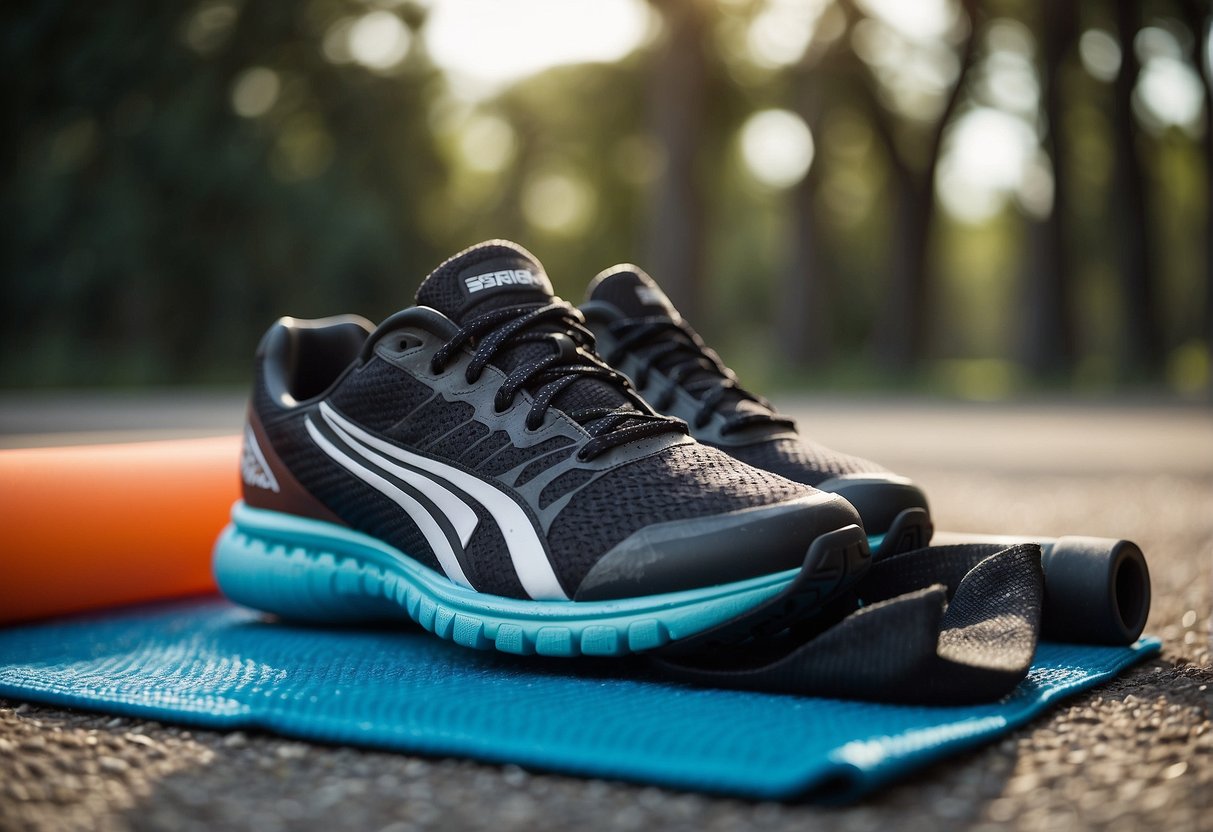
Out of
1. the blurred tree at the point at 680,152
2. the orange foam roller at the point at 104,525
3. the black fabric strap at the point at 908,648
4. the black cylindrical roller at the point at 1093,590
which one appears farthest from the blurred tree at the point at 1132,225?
the black fabric strap at the point at 908,648

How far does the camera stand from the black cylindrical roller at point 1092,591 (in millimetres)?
1831

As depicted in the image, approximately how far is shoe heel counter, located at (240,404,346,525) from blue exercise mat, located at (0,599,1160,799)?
23 centimetres

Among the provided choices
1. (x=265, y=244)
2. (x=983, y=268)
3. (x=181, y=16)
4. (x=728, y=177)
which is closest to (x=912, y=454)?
(x=265, y=244)

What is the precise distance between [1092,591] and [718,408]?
0.72 metres

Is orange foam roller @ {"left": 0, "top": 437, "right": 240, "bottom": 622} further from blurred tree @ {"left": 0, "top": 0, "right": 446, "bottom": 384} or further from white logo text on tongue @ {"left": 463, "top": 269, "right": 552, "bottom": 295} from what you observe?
blurred tree @ {"left": 0, "top": 0, "right": 446, "bottom": 384}

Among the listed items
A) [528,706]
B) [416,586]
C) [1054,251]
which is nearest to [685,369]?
[416,586]

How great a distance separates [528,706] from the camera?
1473 mm

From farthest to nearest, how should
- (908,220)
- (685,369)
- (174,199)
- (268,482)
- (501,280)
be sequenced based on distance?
(908,220) < (174,199) < (685,369) < (268,482) < (501,280)

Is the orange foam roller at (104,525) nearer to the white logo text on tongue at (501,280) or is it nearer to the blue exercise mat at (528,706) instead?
the blue exercise mat at (528,706)

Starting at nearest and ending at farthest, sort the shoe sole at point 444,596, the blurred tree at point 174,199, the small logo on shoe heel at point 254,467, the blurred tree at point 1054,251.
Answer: the shoe sole at point 444,596 < the small logo on shoe heel at point 254,467 < the blurred tree at point 1054,251 < the blurred tree at point 174,199

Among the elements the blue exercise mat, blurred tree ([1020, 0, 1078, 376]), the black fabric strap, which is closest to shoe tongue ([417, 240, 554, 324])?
the blue exercise mat

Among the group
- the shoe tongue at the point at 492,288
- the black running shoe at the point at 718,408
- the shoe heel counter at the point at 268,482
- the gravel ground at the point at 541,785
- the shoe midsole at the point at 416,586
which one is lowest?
the gravel ground at the point at 541,785

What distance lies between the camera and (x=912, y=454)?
21.5 feet

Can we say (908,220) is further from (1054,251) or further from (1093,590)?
(1093,590)
